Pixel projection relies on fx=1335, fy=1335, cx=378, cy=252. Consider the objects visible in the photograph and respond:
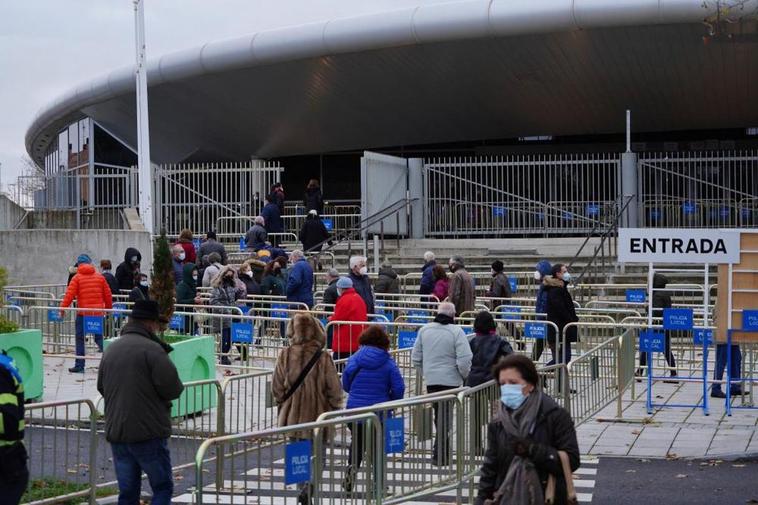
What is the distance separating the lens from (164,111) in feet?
144

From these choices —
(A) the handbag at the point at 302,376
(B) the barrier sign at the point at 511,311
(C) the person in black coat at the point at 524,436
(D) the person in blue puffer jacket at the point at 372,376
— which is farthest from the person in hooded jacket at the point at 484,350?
(B) the barrier sign at the point at 511,311

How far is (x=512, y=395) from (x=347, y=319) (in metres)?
10.4

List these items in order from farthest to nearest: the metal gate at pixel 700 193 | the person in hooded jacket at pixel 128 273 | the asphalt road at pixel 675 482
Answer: the metal gate at pixel 700 193 < the person in hooded jacket at pixel 128 273 < the asphalt road at pixel 675 482

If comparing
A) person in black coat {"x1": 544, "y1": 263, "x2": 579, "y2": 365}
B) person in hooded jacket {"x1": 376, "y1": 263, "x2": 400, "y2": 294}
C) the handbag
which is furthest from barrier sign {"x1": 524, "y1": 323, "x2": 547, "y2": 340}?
the handbag

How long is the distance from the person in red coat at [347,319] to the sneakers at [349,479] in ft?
26.4

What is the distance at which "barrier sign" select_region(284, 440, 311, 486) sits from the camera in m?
8.12

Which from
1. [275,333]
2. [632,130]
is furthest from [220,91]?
[275,333]

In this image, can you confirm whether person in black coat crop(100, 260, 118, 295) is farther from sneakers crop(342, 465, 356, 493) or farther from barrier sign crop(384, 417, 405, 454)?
sneakers crop(342, 465, 356, 493)

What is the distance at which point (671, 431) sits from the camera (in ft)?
49.5

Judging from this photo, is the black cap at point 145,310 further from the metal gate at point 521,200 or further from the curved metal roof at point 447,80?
the metal gate at point 521,200

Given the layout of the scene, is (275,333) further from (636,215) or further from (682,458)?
(636,215)

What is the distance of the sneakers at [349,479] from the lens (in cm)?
891

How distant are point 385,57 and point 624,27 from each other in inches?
267

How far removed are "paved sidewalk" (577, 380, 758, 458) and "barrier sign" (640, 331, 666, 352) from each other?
69 cm
